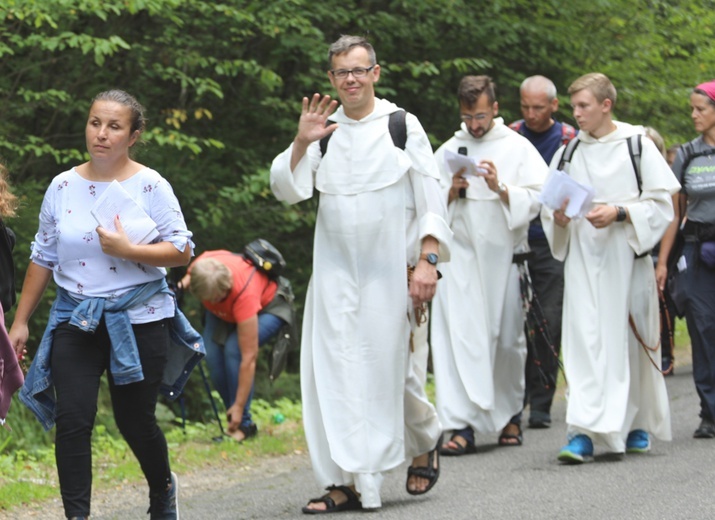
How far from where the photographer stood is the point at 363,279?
22.5 ft

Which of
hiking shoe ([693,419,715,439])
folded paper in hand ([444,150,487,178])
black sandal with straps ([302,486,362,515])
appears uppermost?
folded paper in hand ([444,150,487,178])

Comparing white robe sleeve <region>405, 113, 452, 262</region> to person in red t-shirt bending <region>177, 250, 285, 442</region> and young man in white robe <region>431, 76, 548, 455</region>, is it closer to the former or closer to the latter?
young man in white robe <region>431, 76, 548, 455</region>

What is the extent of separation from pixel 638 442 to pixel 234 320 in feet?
9.06

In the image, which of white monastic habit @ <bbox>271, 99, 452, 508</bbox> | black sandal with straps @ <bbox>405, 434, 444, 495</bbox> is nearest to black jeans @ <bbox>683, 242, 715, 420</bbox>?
black sandal with straps @ <bbox>405, 434, 444, 495</bbox>

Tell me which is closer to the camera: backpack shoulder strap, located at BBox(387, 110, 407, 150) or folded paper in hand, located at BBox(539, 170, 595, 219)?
backpack shoulder strap, located at BBox(387, 110, 407, 150)

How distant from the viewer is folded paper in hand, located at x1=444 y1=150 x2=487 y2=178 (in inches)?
348

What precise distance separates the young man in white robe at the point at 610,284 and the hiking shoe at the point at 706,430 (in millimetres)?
572

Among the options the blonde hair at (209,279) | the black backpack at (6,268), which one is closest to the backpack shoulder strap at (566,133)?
the blonde hair at (209,279)

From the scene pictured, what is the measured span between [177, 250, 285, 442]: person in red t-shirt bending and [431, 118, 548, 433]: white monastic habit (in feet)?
3.95

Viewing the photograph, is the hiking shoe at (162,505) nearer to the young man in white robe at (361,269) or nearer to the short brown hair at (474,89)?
the young man in white robe at (361,269)

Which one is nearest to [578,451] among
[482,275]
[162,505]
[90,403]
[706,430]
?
[706,430]

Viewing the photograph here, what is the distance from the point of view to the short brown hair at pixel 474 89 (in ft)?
29.6

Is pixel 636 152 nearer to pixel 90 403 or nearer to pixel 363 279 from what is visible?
pixel 363 279

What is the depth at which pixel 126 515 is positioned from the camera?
7000 mm
